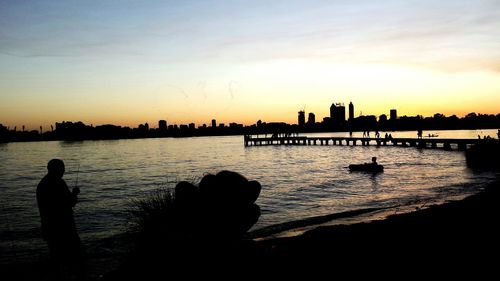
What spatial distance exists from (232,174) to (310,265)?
74.9 inches

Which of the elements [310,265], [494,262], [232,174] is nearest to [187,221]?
[232,174]

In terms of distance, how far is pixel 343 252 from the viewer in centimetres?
645

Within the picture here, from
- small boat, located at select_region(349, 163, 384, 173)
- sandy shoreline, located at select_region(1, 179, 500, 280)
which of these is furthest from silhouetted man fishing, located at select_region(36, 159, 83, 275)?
small boat, located at select_region(349, 163, 384, 173)

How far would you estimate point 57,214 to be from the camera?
274 inches

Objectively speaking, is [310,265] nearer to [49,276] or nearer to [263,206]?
[49,276]

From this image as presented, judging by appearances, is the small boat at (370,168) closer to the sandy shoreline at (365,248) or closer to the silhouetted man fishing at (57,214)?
the sandy shoreline at (365,248)

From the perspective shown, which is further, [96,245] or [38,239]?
[38,239]

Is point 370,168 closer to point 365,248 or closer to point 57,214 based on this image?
point 365,248

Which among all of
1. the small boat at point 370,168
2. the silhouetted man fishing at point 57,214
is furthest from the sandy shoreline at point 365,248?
the small boat at point 370,168

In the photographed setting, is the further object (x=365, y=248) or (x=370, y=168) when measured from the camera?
(x=370, y=168)

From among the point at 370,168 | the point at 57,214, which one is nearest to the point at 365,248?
the point at 57,214

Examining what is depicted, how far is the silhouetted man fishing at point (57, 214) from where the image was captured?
270 inches

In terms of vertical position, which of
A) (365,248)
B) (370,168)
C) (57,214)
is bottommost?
(370,168)

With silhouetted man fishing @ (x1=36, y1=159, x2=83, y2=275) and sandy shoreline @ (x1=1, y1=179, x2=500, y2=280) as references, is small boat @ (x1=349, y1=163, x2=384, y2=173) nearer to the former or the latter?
sandy shoreline @ (x1=1, y1=179, x2=500, y2=280)
